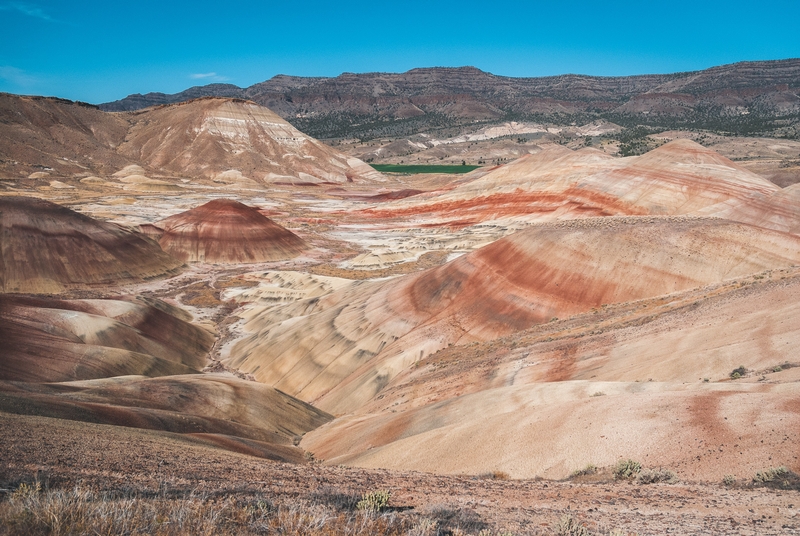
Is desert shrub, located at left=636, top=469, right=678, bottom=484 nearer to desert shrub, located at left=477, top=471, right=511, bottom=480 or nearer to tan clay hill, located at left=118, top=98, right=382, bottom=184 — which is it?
desert shrub, located at left=477, top=471, right=511, bottom=480

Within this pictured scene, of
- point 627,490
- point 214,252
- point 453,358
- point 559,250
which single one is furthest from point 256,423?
point 214,252

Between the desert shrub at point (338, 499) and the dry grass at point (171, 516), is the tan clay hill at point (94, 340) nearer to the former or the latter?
the dry grass at point (171, 516)

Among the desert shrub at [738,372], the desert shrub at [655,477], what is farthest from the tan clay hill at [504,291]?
the desert shrub at [655,477]

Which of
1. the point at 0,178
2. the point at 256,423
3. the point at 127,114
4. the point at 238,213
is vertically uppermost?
the point at 127,114

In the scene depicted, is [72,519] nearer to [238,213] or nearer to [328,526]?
[328,526]

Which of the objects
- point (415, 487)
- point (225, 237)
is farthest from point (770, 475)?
point (225, 237)

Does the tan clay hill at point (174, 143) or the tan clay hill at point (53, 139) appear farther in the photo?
the tan clay hill at point (174, 143)
